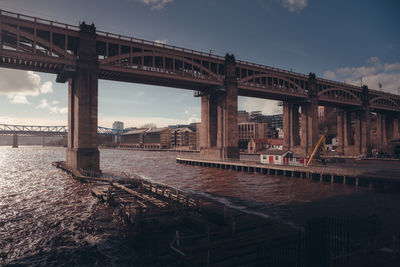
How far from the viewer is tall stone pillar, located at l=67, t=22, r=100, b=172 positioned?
4662 cm

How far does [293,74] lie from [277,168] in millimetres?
41709

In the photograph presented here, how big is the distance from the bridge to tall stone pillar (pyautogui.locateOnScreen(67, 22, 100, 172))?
6.5 inches

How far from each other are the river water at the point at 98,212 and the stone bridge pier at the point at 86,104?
5871 millimetres

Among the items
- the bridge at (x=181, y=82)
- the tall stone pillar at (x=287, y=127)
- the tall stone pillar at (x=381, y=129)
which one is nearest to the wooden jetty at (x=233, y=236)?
the bridge at (x=181, y=82)

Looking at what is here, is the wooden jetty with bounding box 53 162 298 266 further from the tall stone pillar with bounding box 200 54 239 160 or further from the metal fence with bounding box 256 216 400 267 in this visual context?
the tall stone pillar with bounding box 200 54 239 160

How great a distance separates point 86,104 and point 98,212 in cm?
2831

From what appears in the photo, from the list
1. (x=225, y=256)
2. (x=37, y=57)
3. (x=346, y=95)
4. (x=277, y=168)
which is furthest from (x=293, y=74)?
(x=225, y=256)

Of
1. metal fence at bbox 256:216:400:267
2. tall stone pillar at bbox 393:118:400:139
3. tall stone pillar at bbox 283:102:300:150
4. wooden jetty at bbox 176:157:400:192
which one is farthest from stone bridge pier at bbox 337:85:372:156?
metal fence at bbox 256:216:400:267

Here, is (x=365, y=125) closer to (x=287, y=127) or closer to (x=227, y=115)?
(x=287, y=127)

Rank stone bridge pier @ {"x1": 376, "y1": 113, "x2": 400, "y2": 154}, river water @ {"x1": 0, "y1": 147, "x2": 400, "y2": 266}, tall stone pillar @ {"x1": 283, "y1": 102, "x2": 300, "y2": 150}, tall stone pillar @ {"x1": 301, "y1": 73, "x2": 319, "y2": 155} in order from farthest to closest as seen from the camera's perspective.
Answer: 1. stone bridge pier @ {"x1": 376, "y1": 113, "x2": 400, "y2": 154}
2. tall stone pillar @ {"x1": 283, "y1": 102, "x2": 300, "y2": 150}
3. tall stone pillar @ {"x1": 301, "y1": 73, "x2": 319, "y2": 155}
4. river water @ {"x1": 0, "y1": 147, "x2": 400, "y2": 266}

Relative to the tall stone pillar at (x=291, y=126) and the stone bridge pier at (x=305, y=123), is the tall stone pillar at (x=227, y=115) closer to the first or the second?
the tall stone pillar at (x=291, y=126)

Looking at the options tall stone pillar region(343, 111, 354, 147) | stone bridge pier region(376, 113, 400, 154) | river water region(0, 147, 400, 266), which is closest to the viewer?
river water region(0, 147, 400, 266)

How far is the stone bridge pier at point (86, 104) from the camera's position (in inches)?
1836

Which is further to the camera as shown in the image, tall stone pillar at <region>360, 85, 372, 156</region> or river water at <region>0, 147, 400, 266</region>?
tall stone pillar at <region>360, 85, 372, 156</region>
